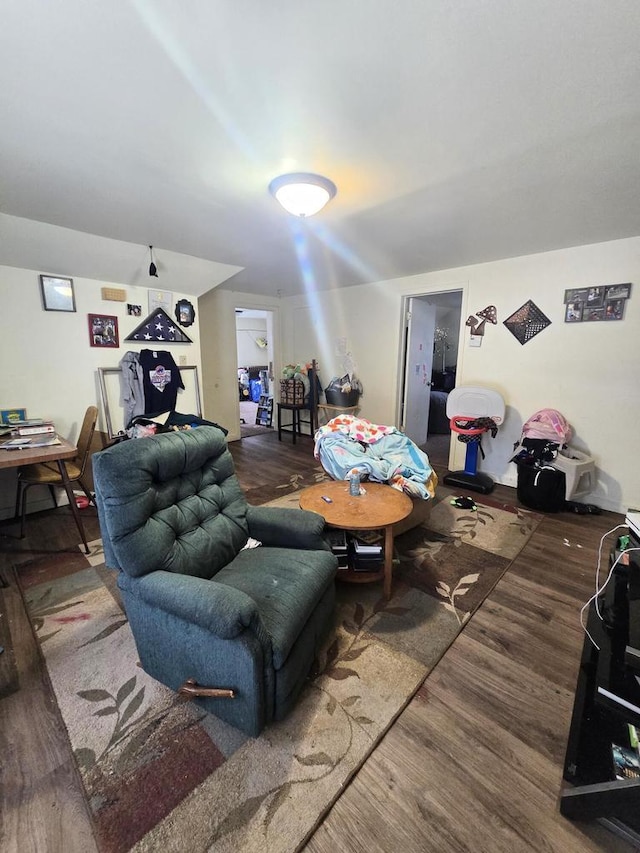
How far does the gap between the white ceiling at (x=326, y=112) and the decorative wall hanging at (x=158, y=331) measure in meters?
1.04

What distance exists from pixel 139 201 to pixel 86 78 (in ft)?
3.36

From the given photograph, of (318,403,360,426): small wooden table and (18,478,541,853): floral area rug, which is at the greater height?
(318,403,360,426): small wooden table

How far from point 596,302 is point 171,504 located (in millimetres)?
3730

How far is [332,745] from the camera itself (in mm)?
1205

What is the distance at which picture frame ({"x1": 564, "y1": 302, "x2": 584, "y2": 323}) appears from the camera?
119 inches

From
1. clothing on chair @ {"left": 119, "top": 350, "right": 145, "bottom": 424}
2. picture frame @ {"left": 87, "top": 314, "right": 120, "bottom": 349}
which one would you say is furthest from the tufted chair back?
picture frame @ {"left": 87, "top": 314, "right": 120, "bottom": 349}

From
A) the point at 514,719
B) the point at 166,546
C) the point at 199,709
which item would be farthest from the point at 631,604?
the point at 166,546

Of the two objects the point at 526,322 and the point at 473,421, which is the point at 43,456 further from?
the point at 526,322

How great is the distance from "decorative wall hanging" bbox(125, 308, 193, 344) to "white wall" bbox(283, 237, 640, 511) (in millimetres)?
2679

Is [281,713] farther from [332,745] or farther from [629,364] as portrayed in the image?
[629,364]

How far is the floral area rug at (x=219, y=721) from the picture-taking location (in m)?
1.01

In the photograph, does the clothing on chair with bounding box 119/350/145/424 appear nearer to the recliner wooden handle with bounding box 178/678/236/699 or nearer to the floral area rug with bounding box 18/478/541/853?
the floral area rug with bounding box 18/478/541/853

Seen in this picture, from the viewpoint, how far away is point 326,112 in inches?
54.9

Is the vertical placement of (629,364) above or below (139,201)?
below
